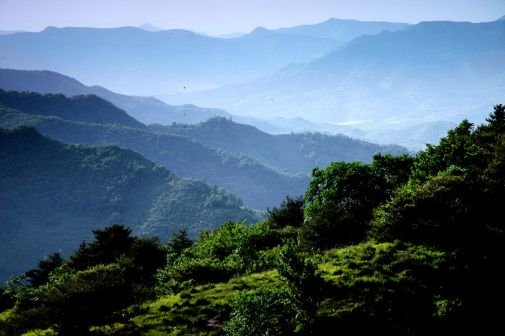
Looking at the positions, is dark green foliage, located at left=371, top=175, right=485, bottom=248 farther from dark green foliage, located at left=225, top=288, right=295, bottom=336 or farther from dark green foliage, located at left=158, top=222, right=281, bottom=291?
dark green foliage, located at left=225, top=288, right=295, bottom=336

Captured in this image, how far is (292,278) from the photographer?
63.5ft

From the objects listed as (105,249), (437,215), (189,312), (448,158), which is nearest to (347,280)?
(437,215)

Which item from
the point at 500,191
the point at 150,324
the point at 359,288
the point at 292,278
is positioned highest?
the point at 500,191

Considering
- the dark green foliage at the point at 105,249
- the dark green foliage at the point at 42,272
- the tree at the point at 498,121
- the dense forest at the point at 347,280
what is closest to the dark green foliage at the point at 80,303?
the dense forest at the point at 347,280

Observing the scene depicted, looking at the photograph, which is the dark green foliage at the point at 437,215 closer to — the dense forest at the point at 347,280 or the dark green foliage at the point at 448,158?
the dense forest at the point at 347,280

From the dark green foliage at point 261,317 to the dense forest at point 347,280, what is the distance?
2.0 inches

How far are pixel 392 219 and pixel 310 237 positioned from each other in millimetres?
7560

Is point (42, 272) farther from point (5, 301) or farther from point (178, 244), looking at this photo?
point (178, 244)

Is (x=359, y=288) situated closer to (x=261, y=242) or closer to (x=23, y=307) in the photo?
(x=261, y=242)

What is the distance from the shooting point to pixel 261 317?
60.9 feet

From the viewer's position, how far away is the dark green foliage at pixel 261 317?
1839 centimetres

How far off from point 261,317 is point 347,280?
23.5 ft

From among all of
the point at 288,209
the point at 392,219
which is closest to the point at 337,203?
the point at 392,219

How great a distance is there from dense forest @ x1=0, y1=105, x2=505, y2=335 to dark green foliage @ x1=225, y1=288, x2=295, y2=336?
5 cm
